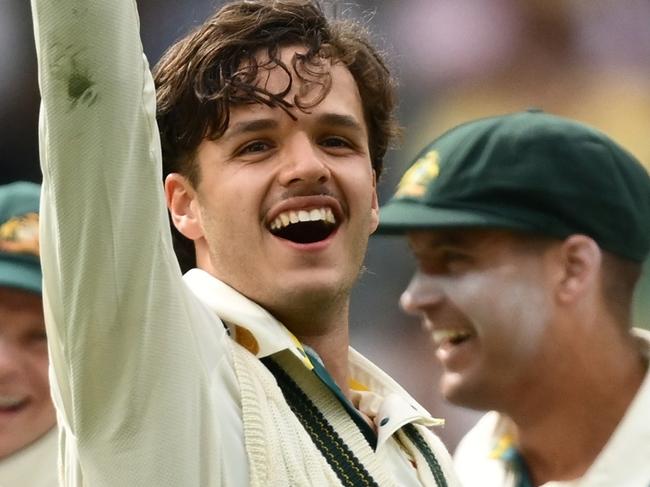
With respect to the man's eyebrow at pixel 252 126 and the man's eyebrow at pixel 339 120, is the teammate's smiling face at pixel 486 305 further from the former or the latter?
→ the man's eyebrow at pixel 252 126

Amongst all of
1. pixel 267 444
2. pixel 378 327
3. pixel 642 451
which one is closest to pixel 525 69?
pixel 378 327

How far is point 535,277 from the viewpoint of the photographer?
2332 millimetres

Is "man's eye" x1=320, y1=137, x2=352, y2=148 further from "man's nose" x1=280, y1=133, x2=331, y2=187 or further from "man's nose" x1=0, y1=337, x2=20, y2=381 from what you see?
"man's nose" x1=0, y1=337, x2=20, y2=381

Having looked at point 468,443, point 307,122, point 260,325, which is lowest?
point 468,443

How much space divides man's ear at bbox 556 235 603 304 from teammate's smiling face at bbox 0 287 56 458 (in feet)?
3.21

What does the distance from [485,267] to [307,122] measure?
1.43 feet

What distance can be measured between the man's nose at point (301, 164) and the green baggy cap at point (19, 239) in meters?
0.72

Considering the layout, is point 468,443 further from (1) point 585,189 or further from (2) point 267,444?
(2) point 267,444

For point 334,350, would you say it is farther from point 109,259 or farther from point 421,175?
point 109,259

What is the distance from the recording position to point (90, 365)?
1521mm

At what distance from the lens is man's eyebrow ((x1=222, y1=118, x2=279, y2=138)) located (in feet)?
6.81

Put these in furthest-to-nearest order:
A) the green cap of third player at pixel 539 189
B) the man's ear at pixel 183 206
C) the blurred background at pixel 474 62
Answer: the blurred background at pixel 474 62 → the green cap of third player at pixel 539 189 → the man's ear at pixel 183 206

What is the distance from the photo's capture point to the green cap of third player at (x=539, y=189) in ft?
7.47

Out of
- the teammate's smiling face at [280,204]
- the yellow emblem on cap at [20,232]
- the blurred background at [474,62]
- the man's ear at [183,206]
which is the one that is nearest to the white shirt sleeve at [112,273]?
the teammate's smiling face at [280,204]
